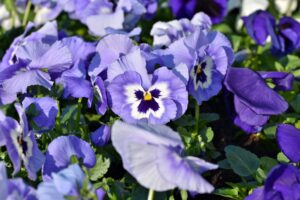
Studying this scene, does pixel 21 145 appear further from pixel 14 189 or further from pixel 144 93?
pixel 144 93

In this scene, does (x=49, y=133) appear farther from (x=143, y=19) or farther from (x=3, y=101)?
(x=143, y=19)

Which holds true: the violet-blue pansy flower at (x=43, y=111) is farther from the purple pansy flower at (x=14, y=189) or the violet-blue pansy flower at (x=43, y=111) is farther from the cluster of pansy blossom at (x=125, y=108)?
the purple pansy flower at (x=14, y=189)

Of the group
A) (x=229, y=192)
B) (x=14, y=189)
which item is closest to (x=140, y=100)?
(x=229, y=192)

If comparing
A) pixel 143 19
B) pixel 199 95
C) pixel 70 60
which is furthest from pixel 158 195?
pixel 143 19

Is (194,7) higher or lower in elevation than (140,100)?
lower

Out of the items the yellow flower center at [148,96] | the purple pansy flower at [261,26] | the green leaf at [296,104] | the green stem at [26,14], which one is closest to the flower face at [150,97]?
the yellow flower center at [148,96]

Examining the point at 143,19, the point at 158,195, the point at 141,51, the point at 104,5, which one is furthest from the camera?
the point at 143,19
